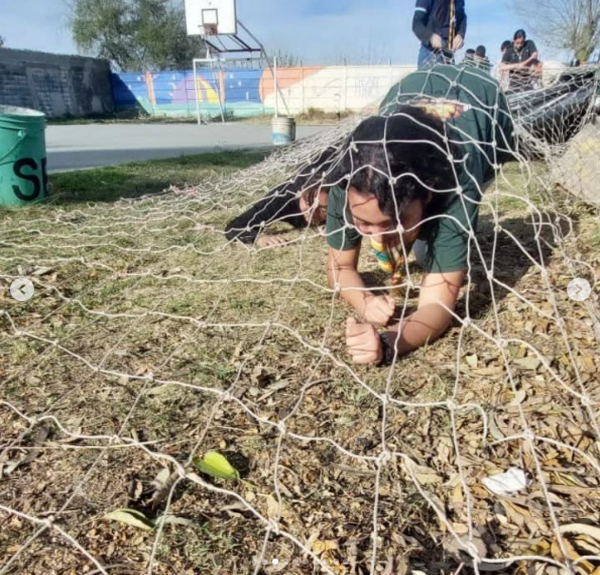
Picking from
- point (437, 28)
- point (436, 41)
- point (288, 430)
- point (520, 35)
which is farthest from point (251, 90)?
point (288, 430)


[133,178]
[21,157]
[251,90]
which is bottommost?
[133,178]

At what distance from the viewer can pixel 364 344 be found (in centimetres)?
98

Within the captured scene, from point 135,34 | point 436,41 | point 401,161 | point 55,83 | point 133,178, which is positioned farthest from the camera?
point 135,34

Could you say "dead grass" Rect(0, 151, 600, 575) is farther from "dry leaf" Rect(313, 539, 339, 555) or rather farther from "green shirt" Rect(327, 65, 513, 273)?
"green shirt" Rect(327, 65, 513, 273)

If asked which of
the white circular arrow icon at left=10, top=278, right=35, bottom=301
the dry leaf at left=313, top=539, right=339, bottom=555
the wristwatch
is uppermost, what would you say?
the white circular arrow icon at left=10, top=278, right=35, bottom=301

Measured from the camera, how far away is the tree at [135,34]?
720 inches

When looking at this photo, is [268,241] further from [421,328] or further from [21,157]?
[21,157]

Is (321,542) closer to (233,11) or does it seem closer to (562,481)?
(562,481)

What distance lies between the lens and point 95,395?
37.3 inches

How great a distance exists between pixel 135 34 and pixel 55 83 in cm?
854

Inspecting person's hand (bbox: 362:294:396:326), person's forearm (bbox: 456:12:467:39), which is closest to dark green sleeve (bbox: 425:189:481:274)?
person's hand (bbox: 362:294:396:326)

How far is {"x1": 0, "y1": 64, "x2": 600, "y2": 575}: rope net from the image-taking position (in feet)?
2.16

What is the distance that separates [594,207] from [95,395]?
5.51 feet

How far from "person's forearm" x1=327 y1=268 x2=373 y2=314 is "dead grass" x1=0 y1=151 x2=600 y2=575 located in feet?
0.16
